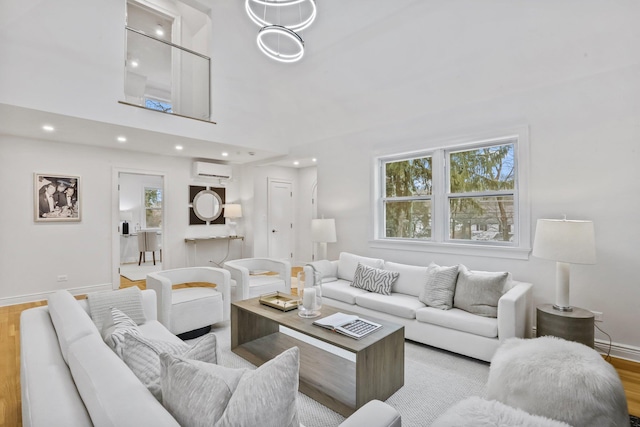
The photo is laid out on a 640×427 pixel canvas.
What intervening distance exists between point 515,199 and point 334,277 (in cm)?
238

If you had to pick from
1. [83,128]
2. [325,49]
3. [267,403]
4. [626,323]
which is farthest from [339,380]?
[83,128]

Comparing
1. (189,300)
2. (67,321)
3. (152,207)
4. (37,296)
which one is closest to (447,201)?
(189,300)

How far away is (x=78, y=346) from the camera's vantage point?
1251 mm

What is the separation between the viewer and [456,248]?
3.78 metres

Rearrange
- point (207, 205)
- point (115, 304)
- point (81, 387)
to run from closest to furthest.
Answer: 1. point (81, 387)
2. point (115, 304)
3. point (207, 205)

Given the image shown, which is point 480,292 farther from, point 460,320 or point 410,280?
point 410,280

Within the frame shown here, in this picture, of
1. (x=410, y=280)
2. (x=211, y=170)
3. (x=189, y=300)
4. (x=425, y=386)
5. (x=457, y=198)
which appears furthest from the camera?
(x=211, y=170)

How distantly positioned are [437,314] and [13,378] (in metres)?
3.60

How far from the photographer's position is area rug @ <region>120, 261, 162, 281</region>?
6.38 m

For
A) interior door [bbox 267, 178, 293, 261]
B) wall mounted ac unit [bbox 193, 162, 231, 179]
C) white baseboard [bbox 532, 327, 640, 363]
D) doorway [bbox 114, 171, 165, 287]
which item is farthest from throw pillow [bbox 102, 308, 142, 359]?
doorway [bbox 114, 171, 165, 287]

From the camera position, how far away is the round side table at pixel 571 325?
2.47 m

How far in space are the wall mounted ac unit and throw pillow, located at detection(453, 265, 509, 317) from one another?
5.18 meters

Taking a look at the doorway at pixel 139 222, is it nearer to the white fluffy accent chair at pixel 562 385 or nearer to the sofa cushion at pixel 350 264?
the sofa cushion at pixel 350 264

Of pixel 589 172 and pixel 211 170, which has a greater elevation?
pixel 211 170
